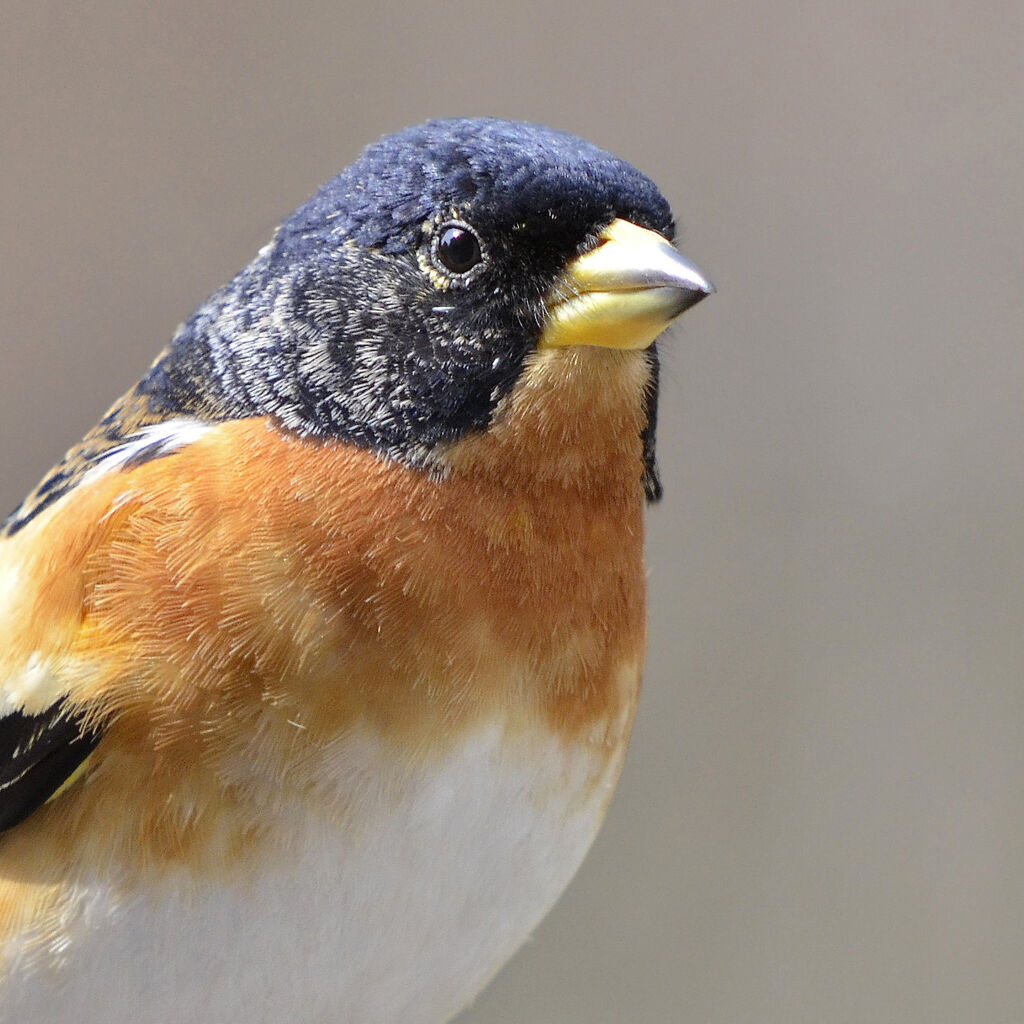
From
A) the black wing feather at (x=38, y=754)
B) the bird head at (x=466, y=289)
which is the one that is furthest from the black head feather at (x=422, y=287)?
the black wing feather at (x=38, y=754)

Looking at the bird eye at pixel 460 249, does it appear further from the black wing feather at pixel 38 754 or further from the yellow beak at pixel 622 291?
the black wing feather at pixel 38 754

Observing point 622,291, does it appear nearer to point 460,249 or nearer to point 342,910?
point 460,249

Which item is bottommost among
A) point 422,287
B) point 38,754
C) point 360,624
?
point 38,754

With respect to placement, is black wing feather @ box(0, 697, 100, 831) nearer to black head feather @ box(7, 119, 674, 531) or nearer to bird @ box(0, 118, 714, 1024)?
bird @ box(0, 118, 714, 1024)

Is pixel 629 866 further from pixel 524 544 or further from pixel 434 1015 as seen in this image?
pixel 524 544

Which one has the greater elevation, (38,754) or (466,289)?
(466,289)

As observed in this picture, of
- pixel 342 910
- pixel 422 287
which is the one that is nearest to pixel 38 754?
pixel 342 910

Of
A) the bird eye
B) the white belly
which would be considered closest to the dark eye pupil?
the bird eye
